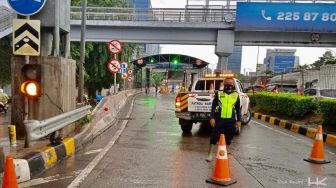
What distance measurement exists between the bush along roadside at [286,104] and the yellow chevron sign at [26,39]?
12683 mm

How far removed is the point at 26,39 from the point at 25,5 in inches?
25.2

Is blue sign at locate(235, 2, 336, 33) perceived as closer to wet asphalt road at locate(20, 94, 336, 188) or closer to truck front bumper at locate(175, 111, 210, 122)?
wet asphalt road at locate(20, 94, 336, 188)

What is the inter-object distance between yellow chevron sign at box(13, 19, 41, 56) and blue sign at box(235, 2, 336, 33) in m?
23.4

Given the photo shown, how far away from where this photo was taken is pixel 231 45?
103 ft

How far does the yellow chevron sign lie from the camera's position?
27.5 ft

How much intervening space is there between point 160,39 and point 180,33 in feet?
4.97

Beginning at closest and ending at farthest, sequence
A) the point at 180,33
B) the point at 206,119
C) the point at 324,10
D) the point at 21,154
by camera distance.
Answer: the point at 21,154, the point at 206,119, the point at 324,10, the point at 180,33

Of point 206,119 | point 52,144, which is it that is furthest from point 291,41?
A: point 52,144

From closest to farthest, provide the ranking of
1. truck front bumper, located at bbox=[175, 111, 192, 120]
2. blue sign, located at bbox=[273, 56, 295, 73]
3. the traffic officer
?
1. the traffic officer
2. truck front bumper, located at bbox=[175, 111, 192, 120]
3. blue sign, located at bbox=[273, 56, 295, 73]

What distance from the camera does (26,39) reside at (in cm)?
840

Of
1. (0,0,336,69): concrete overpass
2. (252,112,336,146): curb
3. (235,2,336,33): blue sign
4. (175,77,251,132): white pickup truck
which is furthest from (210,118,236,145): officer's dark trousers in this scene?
(0,0,336,69): concrete overpass

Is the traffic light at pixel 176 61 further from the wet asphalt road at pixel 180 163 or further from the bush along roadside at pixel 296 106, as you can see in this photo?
the wet asphalt road at pixel 180 163

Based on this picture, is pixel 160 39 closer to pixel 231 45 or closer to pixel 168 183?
pixel 231 45

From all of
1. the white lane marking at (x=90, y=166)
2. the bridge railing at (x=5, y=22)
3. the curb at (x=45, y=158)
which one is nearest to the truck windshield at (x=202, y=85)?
the white lane marking at (x=90, y=166)
